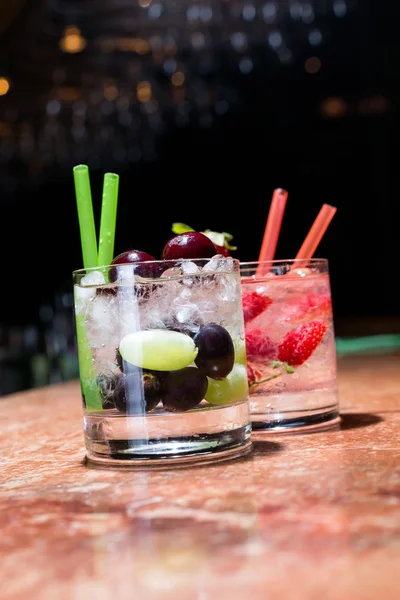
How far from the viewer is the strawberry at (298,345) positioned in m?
1.16

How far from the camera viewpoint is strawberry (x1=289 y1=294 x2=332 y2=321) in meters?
1.18

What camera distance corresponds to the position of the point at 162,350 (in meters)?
0.94

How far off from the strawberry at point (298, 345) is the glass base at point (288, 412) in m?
0.05

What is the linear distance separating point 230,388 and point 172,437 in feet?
0.27

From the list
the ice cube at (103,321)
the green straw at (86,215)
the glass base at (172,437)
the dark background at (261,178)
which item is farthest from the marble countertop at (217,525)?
the dark background at (261,178)

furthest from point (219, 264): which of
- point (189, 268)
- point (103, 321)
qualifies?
point (103, 321)

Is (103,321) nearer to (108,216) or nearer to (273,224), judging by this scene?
(108,216)

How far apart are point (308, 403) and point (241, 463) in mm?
246

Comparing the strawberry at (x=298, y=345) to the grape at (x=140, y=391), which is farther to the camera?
the strawberry at (x=298, y=345)

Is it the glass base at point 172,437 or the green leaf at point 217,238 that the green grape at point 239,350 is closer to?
the glass base at point 172,437

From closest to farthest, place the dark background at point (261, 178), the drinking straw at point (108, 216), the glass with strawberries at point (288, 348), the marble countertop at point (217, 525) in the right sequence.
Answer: the marble countertop at point (217, 525) < the drinking straw at point (108, 216) < the glass with strawberries at point (288, 348) < the dark background at point (261, 178)

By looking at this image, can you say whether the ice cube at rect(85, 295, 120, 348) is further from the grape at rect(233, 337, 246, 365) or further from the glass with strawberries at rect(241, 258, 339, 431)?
the glass with strawberries at rect(241, 258, 339, 431)

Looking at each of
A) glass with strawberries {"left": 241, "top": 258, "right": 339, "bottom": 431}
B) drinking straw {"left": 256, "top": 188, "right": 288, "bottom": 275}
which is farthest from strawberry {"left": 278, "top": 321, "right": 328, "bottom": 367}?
drinking straw {"left": 256, "top": 188, "right": 288, "bottom": 275}

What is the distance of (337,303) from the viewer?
536cm
